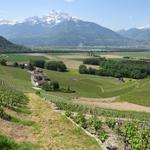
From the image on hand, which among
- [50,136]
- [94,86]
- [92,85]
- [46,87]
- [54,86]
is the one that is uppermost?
[50,136]

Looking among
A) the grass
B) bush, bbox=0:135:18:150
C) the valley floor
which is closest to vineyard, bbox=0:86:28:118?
the valley floor

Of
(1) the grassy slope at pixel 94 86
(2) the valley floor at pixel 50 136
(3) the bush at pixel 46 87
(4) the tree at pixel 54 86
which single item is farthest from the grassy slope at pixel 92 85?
(2) the valley floor at pixel 50 136

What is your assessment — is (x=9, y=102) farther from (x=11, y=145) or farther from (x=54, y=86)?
(x=54, y=86)

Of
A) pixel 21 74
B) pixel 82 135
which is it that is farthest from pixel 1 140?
pixel 21 74

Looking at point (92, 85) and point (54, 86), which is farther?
point (92, 85)

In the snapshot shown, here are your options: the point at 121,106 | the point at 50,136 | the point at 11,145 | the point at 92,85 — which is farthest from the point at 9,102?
the point at 92,85

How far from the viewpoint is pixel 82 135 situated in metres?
31.9

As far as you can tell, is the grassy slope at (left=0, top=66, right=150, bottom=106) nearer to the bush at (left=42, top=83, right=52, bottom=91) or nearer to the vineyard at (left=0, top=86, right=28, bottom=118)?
the bush at (left=42, top=83, right=52, bottom=91)

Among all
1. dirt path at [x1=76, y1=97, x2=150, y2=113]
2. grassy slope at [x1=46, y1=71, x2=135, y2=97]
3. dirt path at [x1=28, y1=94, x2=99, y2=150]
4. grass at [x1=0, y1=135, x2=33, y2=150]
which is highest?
grass at [x1=0, y1=135, x2=33, y2=150]

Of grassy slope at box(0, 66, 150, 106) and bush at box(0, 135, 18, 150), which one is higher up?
bush at box(0, 135, 18, 150)

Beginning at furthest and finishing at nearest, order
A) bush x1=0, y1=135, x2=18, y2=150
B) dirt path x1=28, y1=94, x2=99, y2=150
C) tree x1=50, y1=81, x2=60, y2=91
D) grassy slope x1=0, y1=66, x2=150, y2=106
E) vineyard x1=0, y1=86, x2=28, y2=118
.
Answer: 1. tree x1=50, y1=81, x2=60, y2=91
2. grassy slope x1=0, y1=66, x2=150, y2=106
3. vineyard x1=0, y1=86, x2=28, y2=118
4. dirt path x1=28, y1=94, x2=99, y2=150
5. bush x1=0, y1=135, x2=18, y2=150

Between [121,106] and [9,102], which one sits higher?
[9,102]

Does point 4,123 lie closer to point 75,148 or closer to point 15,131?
point 15,131

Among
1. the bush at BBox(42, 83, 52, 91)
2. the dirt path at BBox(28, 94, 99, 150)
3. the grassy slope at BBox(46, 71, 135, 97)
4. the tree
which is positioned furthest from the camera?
the tree
